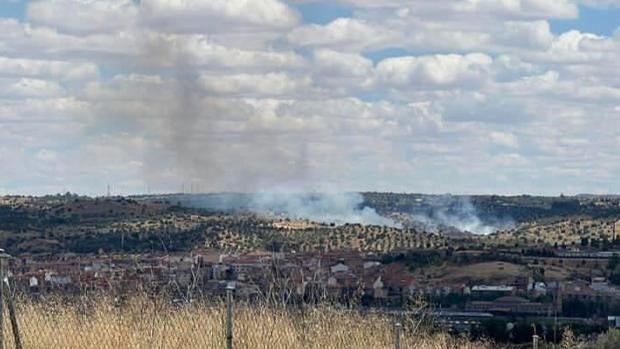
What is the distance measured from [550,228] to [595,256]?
41525 mm

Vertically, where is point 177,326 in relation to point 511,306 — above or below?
above

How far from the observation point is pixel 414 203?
184 meters

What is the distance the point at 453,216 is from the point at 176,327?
162362 mm

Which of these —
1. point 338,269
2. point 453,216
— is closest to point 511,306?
point 338,269

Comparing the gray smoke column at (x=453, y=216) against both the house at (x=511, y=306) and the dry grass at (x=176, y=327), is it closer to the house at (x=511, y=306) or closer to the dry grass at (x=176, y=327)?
the house at (x=511, y=306)

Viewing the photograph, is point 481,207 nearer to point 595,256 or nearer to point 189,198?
point 189,198

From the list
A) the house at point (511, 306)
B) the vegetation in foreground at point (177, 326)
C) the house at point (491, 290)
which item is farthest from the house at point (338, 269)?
the vegetation in foreground at point (177, 326)

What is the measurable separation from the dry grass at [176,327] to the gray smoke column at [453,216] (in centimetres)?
12496

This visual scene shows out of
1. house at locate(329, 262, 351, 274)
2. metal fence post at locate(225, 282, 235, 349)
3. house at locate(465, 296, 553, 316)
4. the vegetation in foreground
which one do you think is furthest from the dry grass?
house at locate(465, 296, 553, 316)

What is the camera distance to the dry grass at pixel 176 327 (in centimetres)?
1331

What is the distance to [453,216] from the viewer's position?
17450 cm

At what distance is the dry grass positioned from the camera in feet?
43.7

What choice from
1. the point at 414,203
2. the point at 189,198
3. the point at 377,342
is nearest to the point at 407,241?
the point at 189,198

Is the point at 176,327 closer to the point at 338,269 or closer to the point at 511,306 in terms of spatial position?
the point at 338,269
